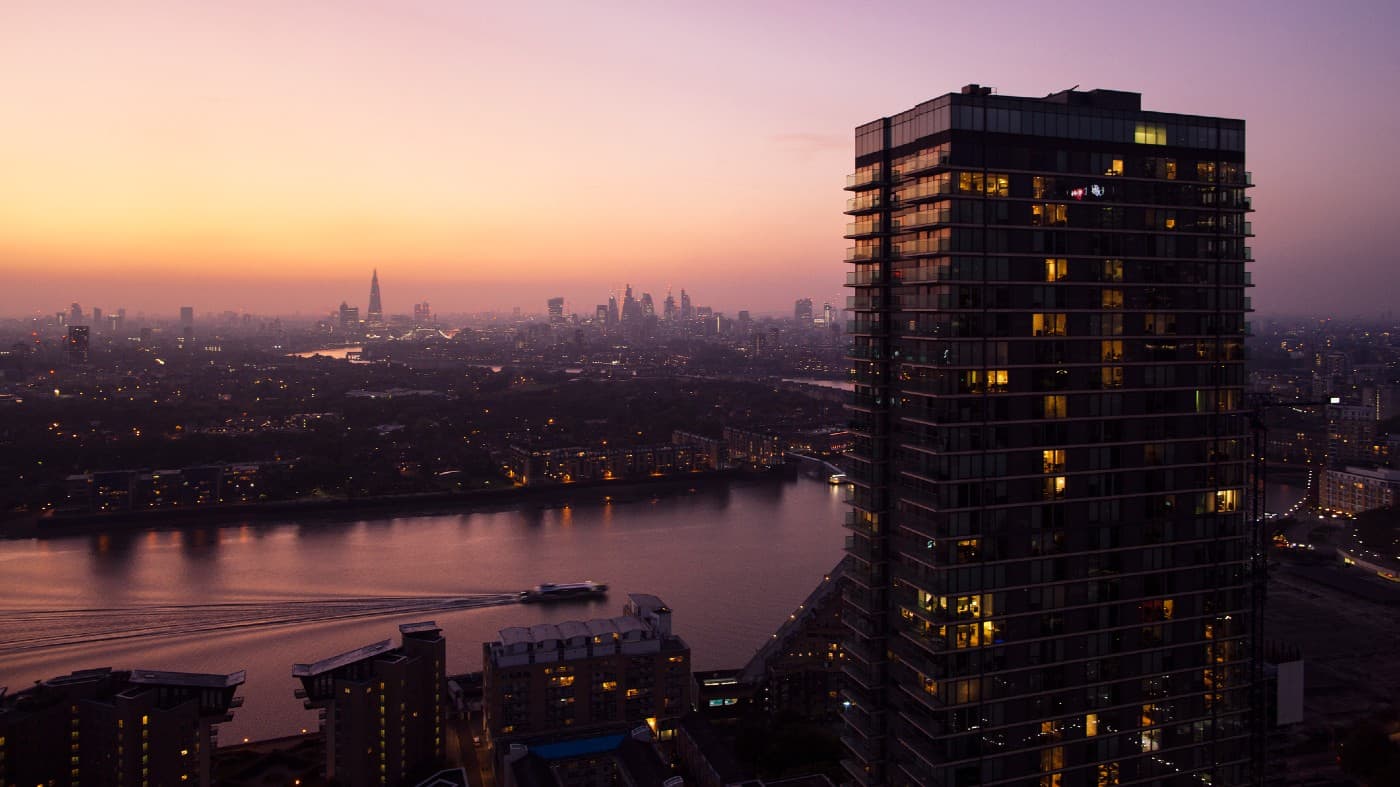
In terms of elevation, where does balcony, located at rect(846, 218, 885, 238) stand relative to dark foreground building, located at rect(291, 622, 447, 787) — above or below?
above

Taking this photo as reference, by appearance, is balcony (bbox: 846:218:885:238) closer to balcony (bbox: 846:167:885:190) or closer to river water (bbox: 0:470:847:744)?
balcony (bbox: 846:167:885:190)

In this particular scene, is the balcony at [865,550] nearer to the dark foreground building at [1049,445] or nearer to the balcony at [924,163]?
the dark foreground building at [1049,445]

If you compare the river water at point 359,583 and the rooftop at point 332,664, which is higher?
the rooftop at point 332,664

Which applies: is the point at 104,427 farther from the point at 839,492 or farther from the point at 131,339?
the point at 131,339

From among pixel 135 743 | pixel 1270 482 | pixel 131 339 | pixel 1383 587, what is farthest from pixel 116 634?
pixel 131 339

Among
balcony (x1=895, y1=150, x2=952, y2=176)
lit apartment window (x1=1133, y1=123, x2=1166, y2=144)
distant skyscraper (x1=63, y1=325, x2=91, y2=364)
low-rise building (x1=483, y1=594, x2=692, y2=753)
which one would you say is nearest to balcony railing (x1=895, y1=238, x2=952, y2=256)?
balcony (x1=895, y1=150, x2=952, y2=176)

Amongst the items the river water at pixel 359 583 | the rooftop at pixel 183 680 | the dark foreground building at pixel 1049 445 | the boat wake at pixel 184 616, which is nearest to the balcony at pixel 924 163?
the dark foreground building at pixel 1049 445

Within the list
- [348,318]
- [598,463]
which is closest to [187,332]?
[348,318]
